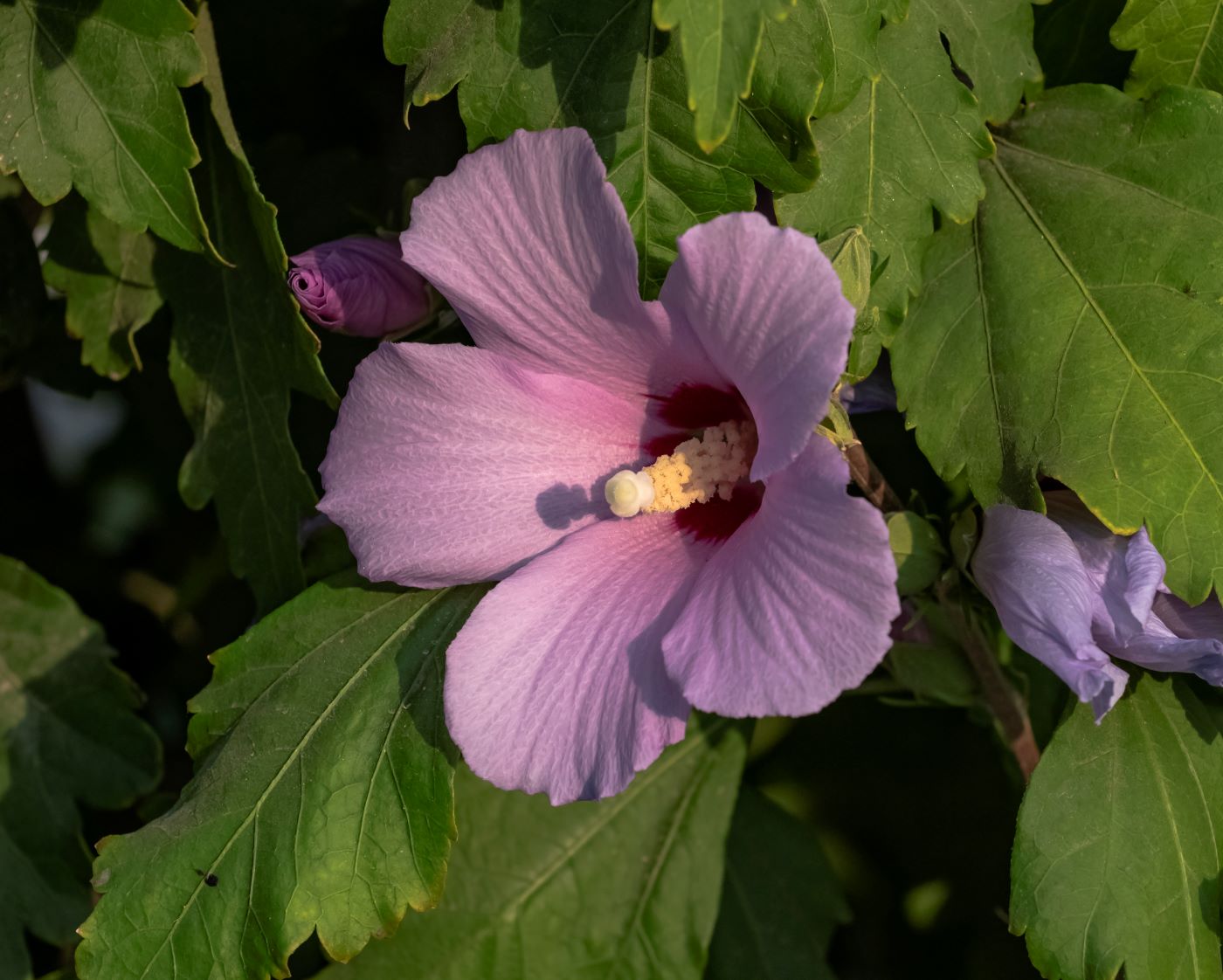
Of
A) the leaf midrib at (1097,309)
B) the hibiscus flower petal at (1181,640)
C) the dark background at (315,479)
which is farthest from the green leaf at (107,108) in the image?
the hibiscus flower petal at (1181,640)

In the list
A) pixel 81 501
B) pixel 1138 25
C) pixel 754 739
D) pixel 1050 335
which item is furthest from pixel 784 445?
pixel 81 501

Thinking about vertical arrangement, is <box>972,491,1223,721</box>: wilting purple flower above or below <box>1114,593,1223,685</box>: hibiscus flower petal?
above

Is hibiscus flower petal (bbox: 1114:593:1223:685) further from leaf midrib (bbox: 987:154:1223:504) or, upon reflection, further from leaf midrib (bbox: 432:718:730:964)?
leaf midrib (bbox: 432:718:730:964)

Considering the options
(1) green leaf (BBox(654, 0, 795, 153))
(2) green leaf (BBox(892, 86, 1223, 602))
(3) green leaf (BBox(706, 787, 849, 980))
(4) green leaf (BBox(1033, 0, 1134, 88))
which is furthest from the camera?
(3) green leaf (BBox(706, 787, 849, 980))

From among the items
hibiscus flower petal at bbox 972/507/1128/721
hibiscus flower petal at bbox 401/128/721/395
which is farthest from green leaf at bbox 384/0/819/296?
hibiscus flower petal at bbox 972/507/1128/721

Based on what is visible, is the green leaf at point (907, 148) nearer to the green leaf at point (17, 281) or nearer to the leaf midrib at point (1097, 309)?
the leaf midrib at point (1097, 309)

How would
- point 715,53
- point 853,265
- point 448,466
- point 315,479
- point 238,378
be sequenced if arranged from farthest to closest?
point 315,479 → point 238,378 → point 448,466 → point 853,265 → point 715,53

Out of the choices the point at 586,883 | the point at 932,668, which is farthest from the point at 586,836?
the point at 932,668

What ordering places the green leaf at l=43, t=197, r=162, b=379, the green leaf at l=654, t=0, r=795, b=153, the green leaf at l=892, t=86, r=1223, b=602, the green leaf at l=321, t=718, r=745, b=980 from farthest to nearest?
the green leaf at l=321, t=718, r=745, b=980 → the green leaf at l=43, t=197, r=162, b=379 → the green leaf at l=892, t=86, r=1223, b=602 → the green leaf at l=654, t=0, r=795, b=153

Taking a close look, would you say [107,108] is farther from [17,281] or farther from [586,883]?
[586,883]
